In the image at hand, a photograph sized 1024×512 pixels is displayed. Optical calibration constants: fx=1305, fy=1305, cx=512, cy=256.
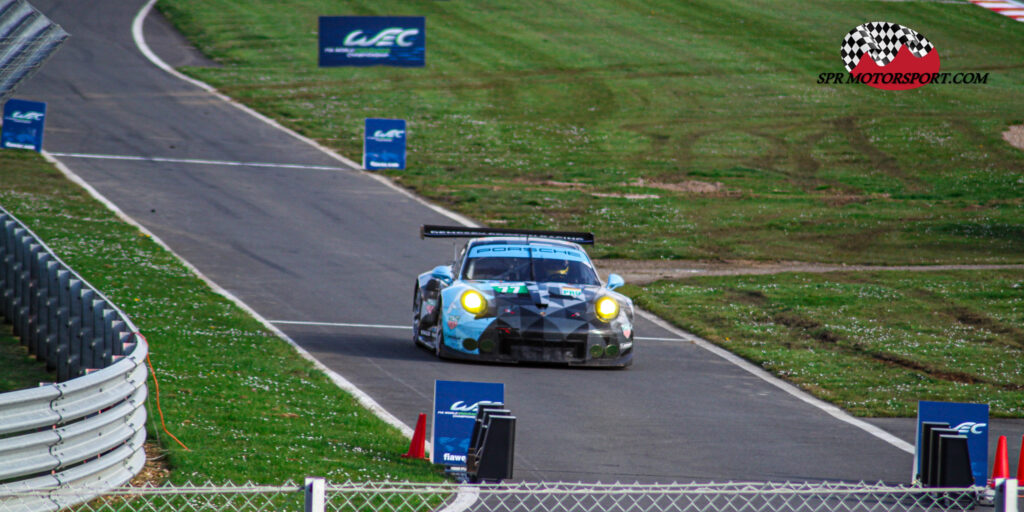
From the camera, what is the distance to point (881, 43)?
51.1 meters

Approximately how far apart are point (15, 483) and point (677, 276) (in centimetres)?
1611

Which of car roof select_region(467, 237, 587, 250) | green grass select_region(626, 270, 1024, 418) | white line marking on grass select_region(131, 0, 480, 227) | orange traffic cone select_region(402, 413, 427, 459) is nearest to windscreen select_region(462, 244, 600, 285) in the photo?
car roof select_region(467, 237, 587, 250)

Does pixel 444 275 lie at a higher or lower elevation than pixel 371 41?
lower

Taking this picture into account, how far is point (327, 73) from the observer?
1877 inches

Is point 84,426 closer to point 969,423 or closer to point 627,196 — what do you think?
point 969,423

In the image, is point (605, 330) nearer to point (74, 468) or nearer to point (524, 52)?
point (74, 468)

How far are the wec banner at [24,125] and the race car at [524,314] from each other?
1890 cm

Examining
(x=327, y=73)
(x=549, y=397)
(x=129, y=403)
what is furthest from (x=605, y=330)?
(x=327, y=73)

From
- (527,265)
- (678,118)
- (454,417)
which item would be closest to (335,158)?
(678,118)

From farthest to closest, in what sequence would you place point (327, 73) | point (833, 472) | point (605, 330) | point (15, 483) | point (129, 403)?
point (327, 73) → point (605, 330) → point (833, 472) → point (129, 403) → point (15, 483)

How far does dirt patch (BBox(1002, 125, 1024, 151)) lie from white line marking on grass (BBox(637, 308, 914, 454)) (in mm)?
23694

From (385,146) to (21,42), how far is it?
421 inches

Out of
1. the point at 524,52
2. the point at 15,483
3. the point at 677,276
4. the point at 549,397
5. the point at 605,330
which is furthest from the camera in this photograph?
the point at 524,52

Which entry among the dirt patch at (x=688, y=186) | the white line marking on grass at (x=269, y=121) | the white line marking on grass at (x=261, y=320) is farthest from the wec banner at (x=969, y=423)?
the dirt patch at (x=688, y=186)
